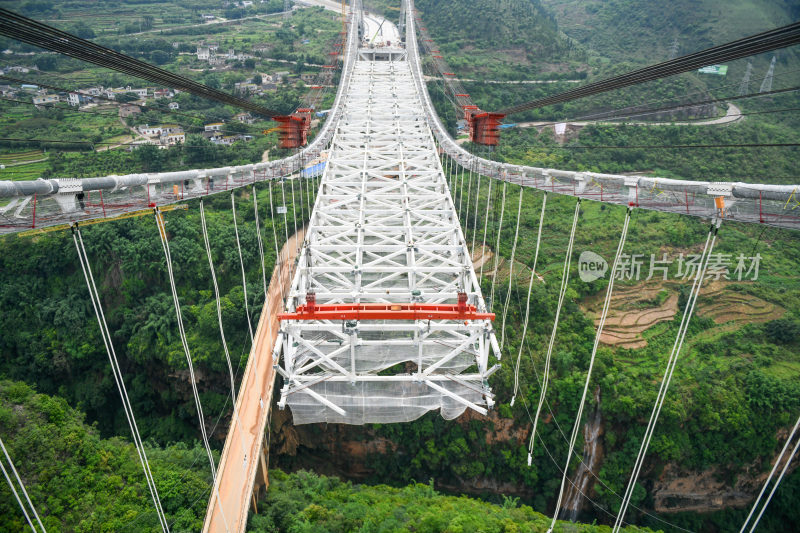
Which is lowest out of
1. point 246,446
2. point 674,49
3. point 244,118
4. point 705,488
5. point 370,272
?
point 705,488

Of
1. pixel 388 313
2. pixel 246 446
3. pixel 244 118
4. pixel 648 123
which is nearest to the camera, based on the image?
pixel 388 313

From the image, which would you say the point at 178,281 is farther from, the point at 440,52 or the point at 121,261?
the point at 440,52

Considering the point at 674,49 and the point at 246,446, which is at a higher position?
the point at 674,49

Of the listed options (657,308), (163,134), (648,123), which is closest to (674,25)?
(648,123)

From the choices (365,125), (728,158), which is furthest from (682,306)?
(365,125)

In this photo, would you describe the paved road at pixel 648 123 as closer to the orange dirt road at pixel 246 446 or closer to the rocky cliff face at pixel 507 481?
the rocky cliff face at pixel 507 481

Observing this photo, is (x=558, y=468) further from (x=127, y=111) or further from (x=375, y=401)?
(x=127, y=111)
